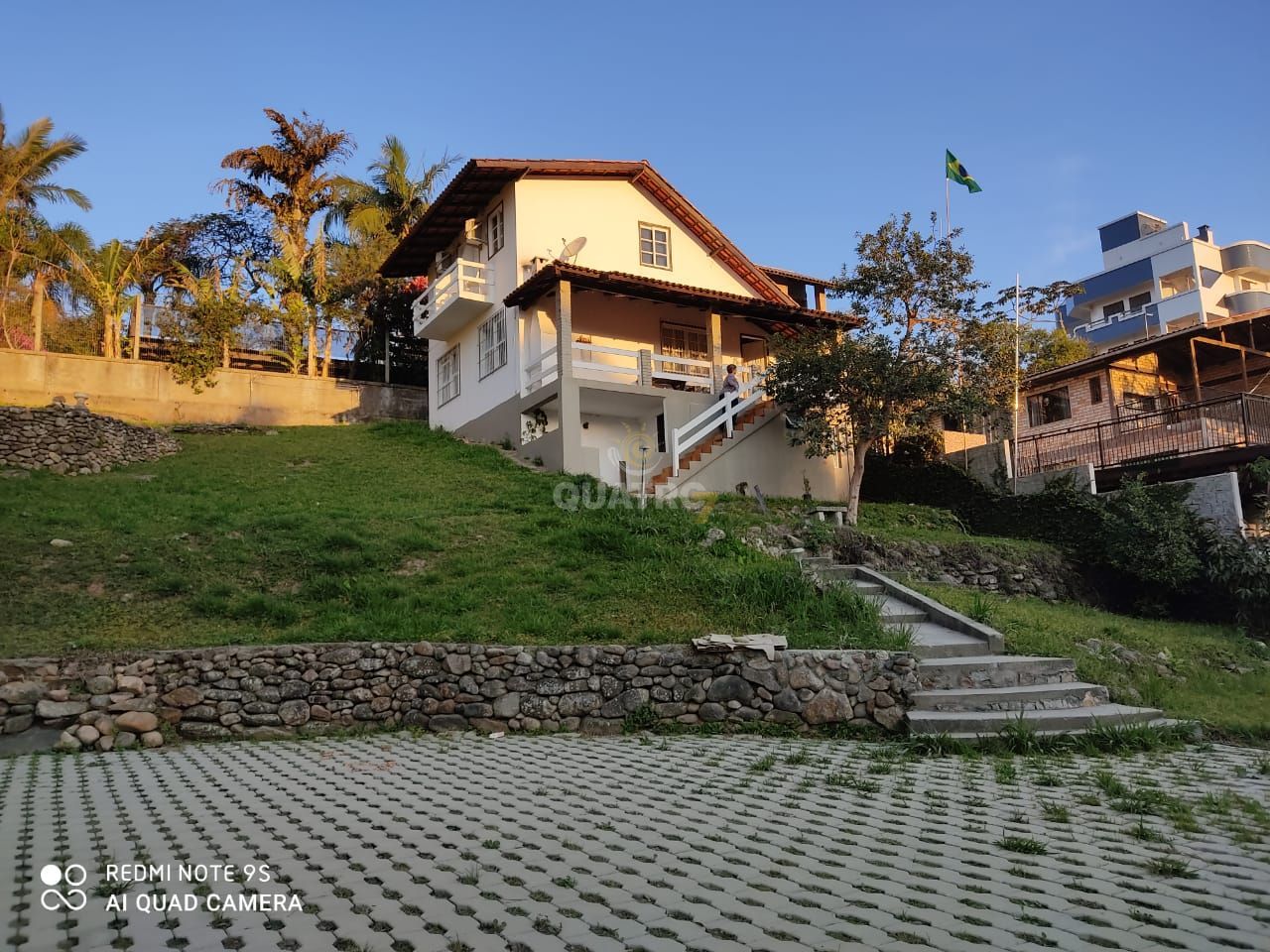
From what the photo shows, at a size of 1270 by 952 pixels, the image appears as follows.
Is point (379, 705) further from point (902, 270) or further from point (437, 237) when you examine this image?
point (437, 237)

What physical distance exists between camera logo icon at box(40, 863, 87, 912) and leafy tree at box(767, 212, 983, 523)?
1488 cm

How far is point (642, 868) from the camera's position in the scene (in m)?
4.63

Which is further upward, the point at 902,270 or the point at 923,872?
the point at 902,270

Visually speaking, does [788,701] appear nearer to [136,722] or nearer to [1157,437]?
[136,722]

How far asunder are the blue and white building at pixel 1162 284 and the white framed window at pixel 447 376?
30.2 m

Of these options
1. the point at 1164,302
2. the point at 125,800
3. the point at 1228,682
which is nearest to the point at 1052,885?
the point at 125,800

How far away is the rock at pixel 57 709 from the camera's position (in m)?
8.35

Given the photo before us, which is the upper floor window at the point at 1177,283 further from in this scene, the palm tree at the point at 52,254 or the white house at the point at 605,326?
the palm tree at the point at 52,254

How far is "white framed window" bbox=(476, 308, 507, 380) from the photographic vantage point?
21870 mm

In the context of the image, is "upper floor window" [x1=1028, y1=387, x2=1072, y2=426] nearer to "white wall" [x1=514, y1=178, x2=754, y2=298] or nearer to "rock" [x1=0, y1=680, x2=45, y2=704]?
"white wall" [x1=514, y1=178, x2=754, y2=298]

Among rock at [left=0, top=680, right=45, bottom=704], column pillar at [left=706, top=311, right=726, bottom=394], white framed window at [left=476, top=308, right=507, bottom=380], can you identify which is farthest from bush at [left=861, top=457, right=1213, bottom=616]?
rock at [left=0, top=680, right=45, bottom=704]

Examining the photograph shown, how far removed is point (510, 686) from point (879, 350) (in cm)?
1149

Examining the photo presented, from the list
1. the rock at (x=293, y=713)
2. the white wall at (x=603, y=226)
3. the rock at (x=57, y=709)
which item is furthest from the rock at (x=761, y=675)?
the white wall at (x=603, y=226)

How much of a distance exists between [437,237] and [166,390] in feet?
29.5
